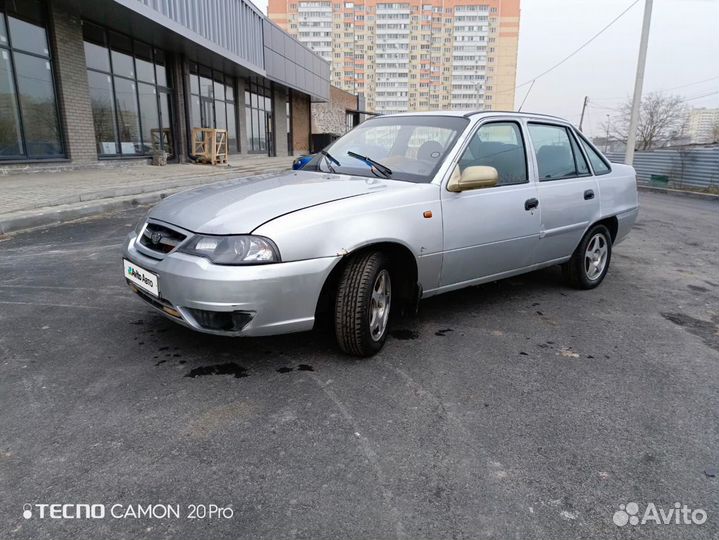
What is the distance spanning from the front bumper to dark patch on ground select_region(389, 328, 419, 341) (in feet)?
3.00

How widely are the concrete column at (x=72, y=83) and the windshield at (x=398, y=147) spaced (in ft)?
35.9

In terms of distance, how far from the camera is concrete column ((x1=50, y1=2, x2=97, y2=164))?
11977 millimetres

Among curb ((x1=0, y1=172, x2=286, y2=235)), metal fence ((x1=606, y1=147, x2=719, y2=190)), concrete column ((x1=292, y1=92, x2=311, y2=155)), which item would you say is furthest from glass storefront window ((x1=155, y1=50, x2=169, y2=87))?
metal fence ((x1=606, y1=147, x2=719, y2=190))

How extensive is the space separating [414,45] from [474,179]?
4788 inches

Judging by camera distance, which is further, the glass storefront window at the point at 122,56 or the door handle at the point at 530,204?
the glass storefront window at the point at 122,56

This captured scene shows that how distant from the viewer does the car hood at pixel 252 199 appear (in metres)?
2.86

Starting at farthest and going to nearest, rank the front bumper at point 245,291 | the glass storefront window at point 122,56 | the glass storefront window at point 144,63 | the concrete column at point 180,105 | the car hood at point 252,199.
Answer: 1. the concrete column at point 180,105
2. the glass storefront window at point 144,63
3. the glass storefront window at point 122,56
4. the car hood at point 252,199
5. the front bumper at point 245,291

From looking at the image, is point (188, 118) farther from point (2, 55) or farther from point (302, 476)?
point (302, 476)

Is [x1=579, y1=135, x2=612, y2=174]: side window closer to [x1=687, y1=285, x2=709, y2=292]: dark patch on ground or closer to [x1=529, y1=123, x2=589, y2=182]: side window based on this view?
[x1=529, y1=123, x2=589, y2=182]: side window

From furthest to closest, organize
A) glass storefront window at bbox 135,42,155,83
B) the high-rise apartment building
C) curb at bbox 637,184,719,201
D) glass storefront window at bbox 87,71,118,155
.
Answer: the high-rise apartment building
curb at bbox 637,184,719,201
glass storefront window at bbox 135,42,155,83
glass storefront window at bbox 87,71,118,155

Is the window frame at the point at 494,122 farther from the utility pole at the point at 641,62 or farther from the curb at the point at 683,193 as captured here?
the curb at the point at 683,193

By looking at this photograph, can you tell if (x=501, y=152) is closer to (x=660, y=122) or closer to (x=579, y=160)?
(x=579, y=160)

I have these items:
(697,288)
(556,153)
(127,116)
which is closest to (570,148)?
(556,153)

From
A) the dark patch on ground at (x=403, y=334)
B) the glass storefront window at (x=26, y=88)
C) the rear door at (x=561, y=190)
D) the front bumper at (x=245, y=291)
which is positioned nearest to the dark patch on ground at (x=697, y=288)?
the rear door at (x=561, y=190)
